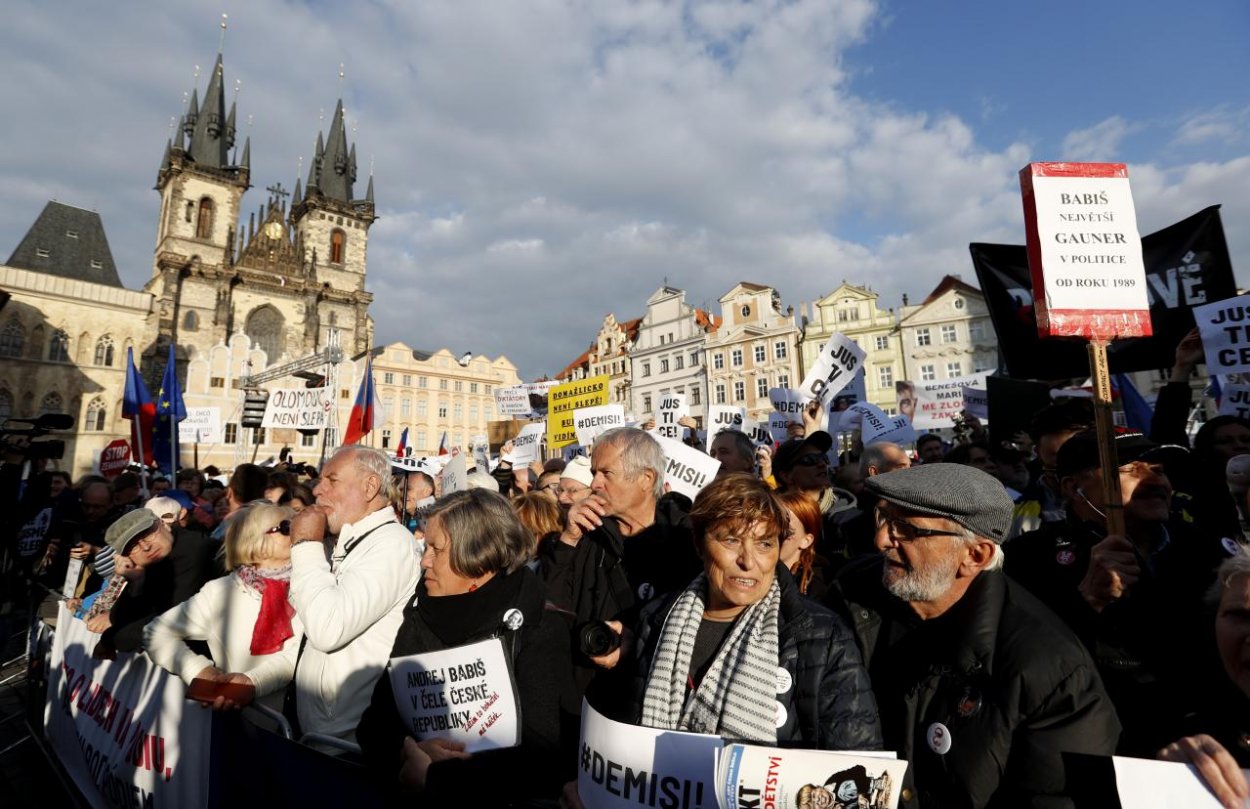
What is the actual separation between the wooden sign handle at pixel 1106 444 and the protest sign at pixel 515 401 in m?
15.2

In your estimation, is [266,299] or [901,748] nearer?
[901,748]

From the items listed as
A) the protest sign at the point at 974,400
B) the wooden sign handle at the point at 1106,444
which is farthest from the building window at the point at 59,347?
the wooden sign handle at the point at 1106,444

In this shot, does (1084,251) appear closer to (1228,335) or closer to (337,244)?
(1228,335)

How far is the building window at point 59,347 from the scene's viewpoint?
4478 cm

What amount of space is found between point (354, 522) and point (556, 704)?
4.73ft

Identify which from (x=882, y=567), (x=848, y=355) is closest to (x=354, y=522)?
(x=882, y=567)

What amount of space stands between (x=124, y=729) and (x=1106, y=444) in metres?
4.79

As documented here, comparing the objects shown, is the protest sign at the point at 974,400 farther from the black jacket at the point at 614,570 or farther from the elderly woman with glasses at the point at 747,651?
the elderly woman with glasses at the point at 747,651

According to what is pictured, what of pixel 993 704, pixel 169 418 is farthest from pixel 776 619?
pixel 169 418

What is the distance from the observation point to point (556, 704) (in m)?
2.37

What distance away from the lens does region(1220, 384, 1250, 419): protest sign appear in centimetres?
513

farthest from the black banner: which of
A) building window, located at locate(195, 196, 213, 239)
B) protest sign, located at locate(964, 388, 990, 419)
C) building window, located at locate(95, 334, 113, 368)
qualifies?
building window, located at locate(195, 196, 213, 239)

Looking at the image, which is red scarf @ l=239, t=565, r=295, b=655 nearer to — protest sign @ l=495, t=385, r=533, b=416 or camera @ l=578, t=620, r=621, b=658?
camera @ l=578, t=620, r=621, b=658

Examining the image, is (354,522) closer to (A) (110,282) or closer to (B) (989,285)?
(B) (989,285)
